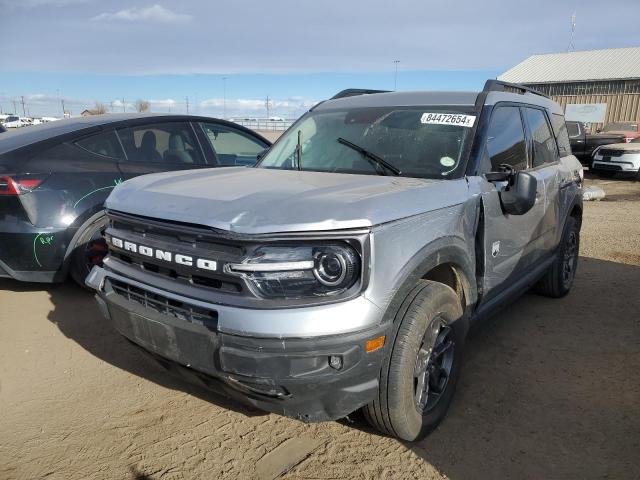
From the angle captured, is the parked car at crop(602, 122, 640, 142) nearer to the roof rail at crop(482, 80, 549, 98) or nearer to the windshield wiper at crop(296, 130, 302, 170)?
the roof rail at crop(482, 80, 549, 98)

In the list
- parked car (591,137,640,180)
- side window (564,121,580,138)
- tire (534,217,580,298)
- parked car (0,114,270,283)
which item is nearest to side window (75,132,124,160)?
parked car (0,114,270,283)

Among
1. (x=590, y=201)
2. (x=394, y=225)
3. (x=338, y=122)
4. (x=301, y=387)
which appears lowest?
(x=590, y=201)

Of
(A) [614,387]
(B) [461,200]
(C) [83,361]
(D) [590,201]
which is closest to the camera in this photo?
(B) [461,200]

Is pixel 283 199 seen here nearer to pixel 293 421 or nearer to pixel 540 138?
pixel 293 421

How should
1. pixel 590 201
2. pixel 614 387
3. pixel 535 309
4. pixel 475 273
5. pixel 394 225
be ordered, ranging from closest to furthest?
pixel 394 225 < pixel 475 273 < pixel 614 387 < pixel 535 309 < pixel 590 201

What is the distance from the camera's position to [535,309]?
189 inches

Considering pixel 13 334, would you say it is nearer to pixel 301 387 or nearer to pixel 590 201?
pixel 301 387

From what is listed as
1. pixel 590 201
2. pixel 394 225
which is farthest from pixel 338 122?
pixel 590 201

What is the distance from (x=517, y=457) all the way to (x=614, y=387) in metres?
1.22

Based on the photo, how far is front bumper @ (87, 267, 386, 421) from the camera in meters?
2.07

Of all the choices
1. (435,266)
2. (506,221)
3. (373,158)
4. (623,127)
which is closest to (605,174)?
(623,127)

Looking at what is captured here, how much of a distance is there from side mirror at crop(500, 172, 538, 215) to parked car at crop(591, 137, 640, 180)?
13912mm

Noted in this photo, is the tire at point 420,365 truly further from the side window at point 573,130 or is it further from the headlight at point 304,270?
the side window at point 573,130

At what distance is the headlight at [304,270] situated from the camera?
2131 millimetres
